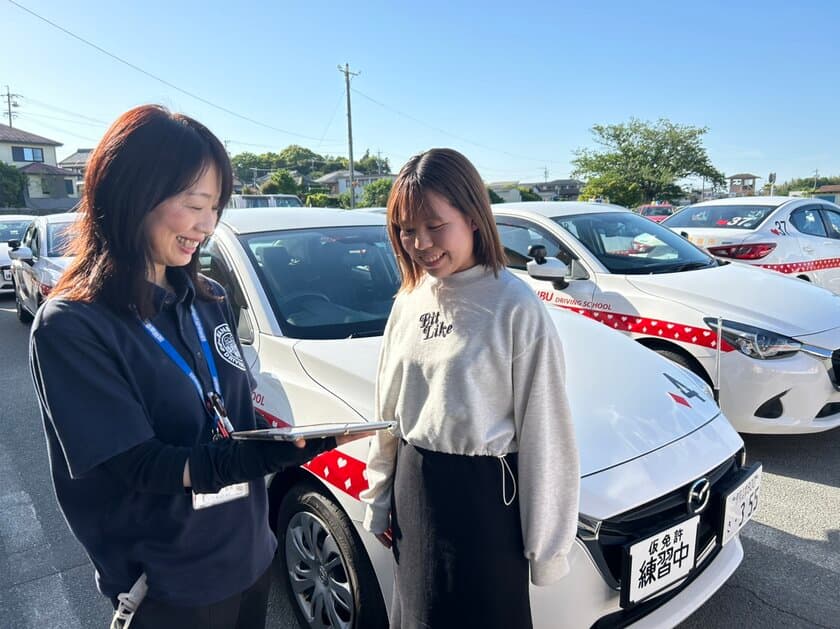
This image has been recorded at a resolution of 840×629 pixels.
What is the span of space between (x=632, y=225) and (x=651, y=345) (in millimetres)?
1327

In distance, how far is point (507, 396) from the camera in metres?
1.25

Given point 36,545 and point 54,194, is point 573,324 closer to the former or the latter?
A: point 36,545

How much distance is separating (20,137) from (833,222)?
186 ft

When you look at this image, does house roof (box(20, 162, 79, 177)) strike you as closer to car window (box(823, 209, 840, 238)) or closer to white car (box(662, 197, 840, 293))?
white car (box(662, 197, 840, 293))

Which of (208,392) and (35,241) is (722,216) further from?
(35,241)

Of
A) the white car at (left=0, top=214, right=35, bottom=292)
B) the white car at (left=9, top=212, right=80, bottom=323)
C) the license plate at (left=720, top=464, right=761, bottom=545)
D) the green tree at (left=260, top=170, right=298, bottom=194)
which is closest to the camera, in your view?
the license plate at (left=720, top=464, right=761, bottom=545)

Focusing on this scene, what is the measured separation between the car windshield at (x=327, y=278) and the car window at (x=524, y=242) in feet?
5.55

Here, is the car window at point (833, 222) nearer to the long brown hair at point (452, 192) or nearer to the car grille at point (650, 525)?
the car grille at point (650, 525)

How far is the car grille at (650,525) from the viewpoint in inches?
61.6

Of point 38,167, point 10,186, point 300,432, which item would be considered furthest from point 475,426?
point 38,167

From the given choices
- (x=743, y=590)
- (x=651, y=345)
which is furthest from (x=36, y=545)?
(x=651, y=345)

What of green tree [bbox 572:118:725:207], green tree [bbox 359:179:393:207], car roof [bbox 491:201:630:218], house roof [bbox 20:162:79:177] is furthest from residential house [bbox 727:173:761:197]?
house roof [bbox 20:162:79:177]

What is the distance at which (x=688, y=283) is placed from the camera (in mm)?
3805

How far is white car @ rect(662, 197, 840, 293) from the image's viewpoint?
6.33 metres
